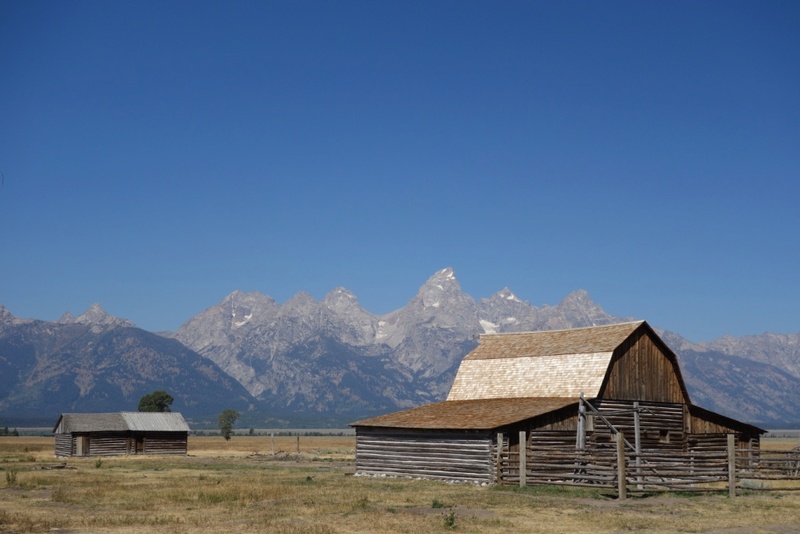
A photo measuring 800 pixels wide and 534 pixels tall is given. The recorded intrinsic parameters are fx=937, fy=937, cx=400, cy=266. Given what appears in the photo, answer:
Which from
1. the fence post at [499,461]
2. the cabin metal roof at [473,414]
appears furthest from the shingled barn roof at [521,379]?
the fence post at [499,461]

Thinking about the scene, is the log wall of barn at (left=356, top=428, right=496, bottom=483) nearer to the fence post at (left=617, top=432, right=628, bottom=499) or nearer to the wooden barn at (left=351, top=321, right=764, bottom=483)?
the wooden barn at (left=351, top=321, right=764, bottom=483)

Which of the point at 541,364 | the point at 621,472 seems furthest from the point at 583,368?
the point at 621,472

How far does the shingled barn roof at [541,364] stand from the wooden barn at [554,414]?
0.07 meters

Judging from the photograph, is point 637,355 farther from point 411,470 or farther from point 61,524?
point 61,524

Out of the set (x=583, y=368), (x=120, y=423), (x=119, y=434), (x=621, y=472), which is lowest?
(x=119, y=434)

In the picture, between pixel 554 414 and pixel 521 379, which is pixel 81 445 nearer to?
pixel 521 379

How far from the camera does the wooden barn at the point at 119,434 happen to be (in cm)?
8319

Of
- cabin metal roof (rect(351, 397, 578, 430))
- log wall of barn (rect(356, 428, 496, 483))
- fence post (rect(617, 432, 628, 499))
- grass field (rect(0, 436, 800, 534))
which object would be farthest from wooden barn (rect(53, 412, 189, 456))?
fence post (rect(617, 432, 628, 499))

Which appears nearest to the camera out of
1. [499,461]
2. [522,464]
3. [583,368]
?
[522,464]

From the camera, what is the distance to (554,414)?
42750mm

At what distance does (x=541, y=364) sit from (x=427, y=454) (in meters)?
8.62

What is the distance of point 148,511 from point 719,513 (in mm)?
17763

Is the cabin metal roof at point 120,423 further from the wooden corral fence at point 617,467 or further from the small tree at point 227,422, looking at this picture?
the small tree at point 227,422

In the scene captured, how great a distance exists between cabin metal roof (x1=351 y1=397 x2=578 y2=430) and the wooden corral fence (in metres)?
1.21
